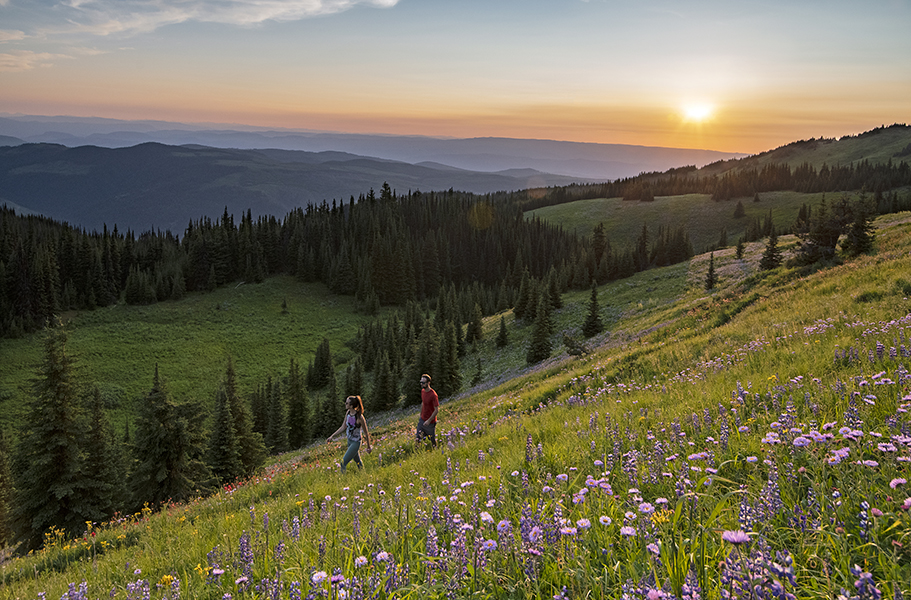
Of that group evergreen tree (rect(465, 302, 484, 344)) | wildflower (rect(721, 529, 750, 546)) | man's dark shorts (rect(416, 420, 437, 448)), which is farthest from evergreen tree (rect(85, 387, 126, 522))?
evergreen tree (rect(465, 302, 484, 344))

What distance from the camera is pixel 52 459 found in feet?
94.1

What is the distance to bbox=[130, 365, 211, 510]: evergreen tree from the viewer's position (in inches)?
1113

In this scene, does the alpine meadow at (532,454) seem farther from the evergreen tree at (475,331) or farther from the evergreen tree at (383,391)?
the evergreen tree at (383,391)

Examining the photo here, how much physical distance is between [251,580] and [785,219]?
748 ft

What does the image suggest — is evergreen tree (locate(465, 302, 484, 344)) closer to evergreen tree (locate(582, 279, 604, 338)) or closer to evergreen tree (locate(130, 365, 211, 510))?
evergreen tree (locate(582, 279, 604, 338))

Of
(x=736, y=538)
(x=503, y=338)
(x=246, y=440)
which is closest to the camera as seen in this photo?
(x=736, y=538)

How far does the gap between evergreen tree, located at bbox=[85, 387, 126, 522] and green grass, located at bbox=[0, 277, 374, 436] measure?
154ft

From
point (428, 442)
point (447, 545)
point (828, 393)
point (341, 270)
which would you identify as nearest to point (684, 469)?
point (447, 545)

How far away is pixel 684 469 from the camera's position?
4.18m

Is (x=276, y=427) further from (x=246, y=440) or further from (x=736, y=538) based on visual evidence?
(x=736, y=538)

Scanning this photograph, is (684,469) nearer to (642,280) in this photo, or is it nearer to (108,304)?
(642,280)

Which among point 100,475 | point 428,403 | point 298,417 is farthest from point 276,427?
point 428,403

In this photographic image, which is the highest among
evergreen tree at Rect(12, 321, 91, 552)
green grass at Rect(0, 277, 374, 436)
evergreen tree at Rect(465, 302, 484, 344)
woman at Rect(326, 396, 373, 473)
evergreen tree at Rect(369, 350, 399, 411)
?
woman at Rect(326, 396, 373, 473)

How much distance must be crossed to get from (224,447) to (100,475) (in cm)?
760
